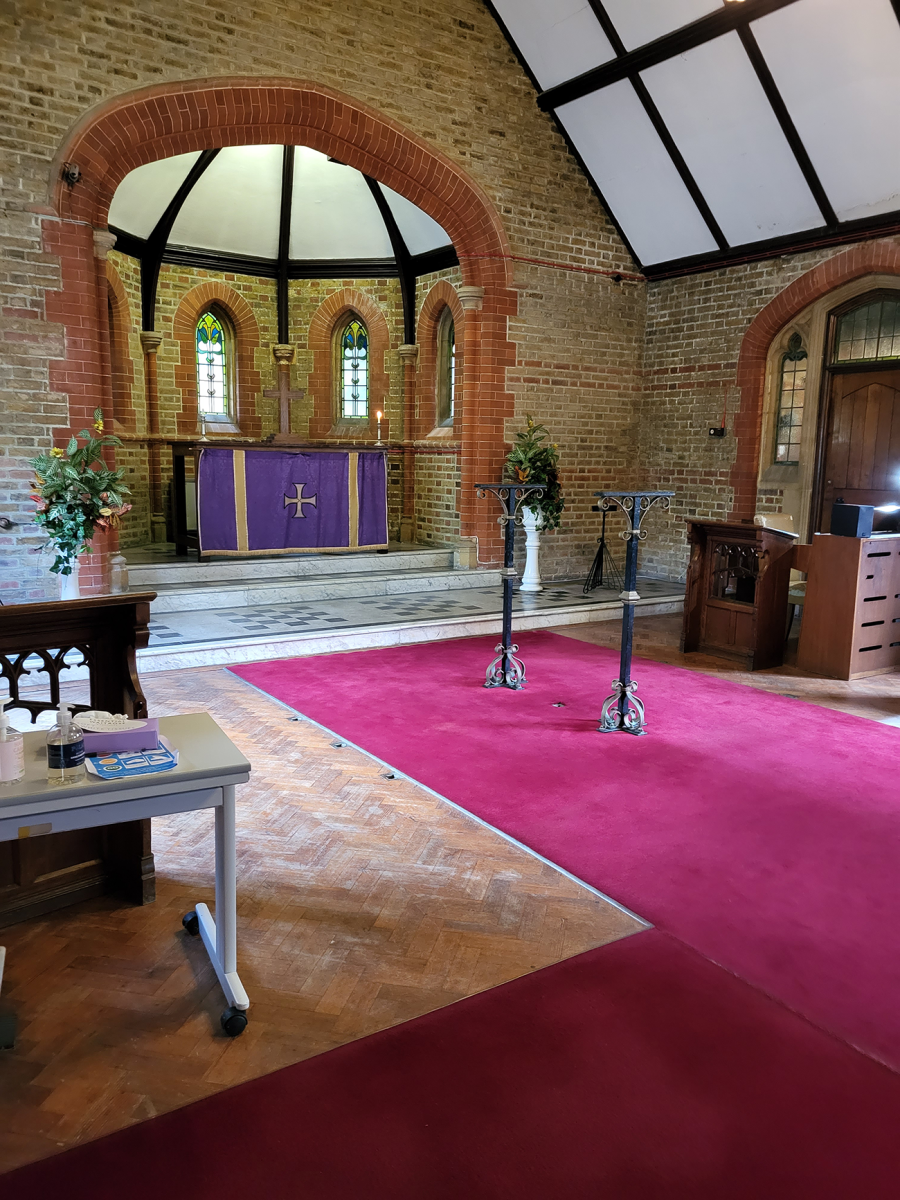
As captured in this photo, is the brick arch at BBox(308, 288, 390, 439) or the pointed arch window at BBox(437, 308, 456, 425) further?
the brick arch at BBox(308, 288, 390, 439)

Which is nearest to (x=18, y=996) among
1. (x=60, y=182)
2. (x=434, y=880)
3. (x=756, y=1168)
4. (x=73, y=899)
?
(x=73, y=899)

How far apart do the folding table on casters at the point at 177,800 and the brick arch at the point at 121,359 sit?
8.70 m

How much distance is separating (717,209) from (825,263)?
1305mm

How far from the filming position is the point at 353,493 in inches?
386

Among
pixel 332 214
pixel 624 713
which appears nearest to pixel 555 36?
pixel 332 214

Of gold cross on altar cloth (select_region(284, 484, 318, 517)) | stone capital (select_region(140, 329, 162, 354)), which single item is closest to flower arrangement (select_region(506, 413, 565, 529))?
gold cross on altar cloth (select_region(284, 484, 318, 517))

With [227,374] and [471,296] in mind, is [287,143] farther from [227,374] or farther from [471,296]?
[227,374]

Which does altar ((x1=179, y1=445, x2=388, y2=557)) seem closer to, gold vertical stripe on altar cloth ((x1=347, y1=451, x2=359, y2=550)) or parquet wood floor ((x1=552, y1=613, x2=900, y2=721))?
gold vertical stripe on altar cloth ((x1=347, y1=451, x2=359, y2=550))

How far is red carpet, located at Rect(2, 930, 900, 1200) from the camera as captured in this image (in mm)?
1938

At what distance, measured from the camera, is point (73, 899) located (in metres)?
3.13

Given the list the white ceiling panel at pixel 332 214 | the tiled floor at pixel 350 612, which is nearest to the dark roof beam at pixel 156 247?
the white ceiling panel at pixel 332 214

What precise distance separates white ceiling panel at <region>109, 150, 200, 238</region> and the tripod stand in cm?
613

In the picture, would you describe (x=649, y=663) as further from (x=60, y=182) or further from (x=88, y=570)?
(x=60, y=182)

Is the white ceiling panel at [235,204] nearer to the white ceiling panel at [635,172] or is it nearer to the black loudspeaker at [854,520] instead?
the white ceiling panel at [635,172]
